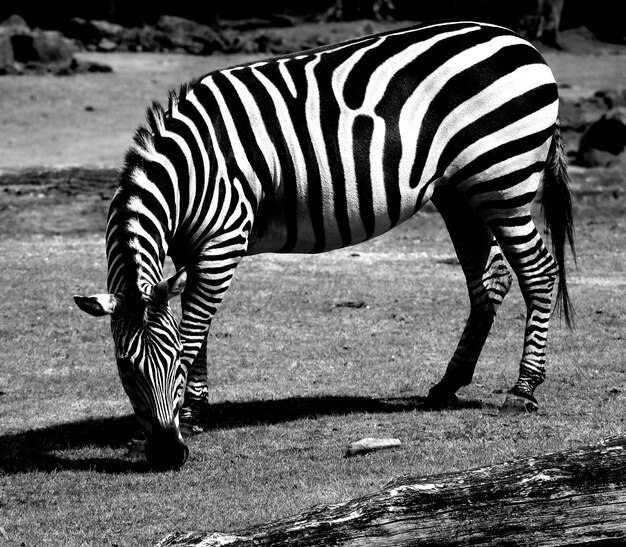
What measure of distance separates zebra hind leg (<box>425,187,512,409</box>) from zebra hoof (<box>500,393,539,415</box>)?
1.58 feet

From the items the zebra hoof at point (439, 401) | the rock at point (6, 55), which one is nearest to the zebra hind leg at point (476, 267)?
the zebra hoof at point (439, 401)

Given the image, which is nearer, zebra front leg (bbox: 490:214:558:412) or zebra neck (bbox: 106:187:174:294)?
zebra neck (bbox: 106:187:174:294)

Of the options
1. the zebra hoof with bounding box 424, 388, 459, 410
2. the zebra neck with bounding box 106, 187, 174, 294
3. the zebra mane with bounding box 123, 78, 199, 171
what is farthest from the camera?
the zebra hoof with bounding box 424, 388, 459, 410

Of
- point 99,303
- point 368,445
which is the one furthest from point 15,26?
point 368,445

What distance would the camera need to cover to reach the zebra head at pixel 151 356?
6.00m

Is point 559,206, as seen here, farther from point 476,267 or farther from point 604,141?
point 604,141

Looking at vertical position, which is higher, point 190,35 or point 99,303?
point 99,303

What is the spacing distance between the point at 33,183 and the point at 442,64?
35.2ft

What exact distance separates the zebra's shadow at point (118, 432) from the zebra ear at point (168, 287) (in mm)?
984

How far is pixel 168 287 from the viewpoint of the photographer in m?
6.02

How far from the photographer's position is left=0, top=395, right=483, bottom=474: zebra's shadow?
6465 mm

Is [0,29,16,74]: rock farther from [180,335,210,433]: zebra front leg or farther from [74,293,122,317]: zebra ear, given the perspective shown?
[74,293,122,317]: zebra ear

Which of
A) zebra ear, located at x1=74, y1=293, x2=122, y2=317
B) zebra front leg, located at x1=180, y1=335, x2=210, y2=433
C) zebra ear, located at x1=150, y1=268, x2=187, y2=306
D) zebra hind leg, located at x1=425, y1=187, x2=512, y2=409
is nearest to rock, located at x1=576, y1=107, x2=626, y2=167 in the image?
zebra hind leg, located at x1=425, y1=187, x2=512, y2=409

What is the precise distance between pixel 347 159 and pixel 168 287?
65.4 inches
